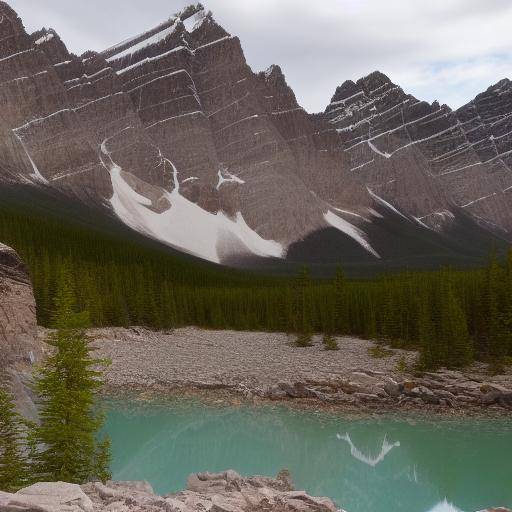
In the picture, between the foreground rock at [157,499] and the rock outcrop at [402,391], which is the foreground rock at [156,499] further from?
the rock outcrop at [402,391]

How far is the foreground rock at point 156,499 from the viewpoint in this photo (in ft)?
32.1

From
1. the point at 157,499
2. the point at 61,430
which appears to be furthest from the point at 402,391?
the point at 157,499

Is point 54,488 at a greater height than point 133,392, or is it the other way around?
point 54,488

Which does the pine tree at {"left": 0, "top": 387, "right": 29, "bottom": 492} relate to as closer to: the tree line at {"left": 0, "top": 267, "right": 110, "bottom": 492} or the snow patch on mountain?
the tree line at {"left": 0, "top": 267, "right": 110, "bottom": 492}

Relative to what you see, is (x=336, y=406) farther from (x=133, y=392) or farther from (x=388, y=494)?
(x=133, y=392)

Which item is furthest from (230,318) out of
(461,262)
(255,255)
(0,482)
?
(461,262)

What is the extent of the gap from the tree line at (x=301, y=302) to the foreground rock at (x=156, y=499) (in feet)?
79.7

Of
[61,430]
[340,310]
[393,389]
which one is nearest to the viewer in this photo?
[61,430]

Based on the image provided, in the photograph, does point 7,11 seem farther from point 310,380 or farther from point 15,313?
point 310,380

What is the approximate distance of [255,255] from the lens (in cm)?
17725

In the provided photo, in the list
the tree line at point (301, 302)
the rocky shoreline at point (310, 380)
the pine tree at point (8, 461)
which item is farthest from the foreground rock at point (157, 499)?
the tree line at point (301, 302)

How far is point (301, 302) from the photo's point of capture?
230ft

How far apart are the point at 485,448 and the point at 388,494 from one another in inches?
249

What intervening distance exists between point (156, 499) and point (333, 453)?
44.1ft
